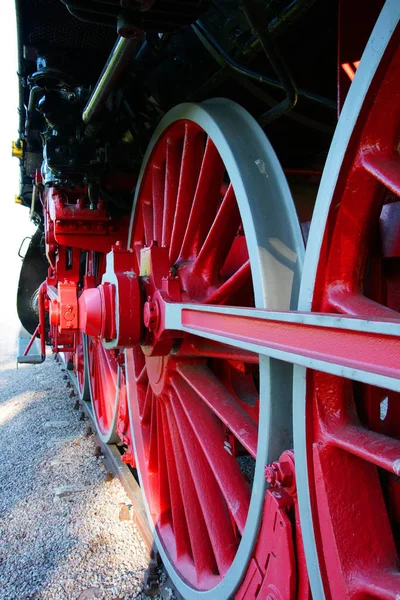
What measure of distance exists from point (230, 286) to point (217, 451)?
0.49 meters

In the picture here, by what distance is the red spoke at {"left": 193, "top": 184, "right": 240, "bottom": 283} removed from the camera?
1.32 metres

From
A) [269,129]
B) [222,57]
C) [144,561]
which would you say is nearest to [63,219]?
[269,129]

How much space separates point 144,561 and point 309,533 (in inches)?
50.7

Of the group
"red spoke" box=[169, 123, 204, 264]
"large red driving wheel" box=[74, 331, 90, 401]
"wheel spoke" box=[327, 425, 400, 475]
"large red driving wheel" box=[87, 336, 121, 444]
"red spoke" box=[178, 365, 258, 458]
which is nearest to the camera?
"wheel spoke" box=[327, 425, 400, 475]

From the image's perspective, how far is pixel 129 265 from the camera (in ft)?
5.67

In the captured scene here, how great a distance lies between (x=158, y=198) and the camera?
1.95 meters

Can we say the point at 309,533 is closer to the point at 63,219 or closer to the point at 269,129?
the point at 269,129

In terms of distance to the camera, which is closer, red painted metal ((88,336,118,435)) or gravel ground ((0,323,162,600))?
gravel ground ((0,323,162,600))

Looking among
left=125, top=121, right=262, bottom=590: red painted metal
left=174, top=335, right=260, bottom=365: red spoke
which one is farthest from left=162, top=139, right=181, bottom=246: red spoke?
left=174, top=335, right=260, bottom=365: red spoke

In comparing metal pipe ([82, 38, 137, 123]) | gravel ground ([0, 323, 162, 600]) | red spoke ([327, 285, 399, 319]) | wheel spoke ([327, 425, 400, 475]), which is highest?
metal pipe ([82, 38, 137, 123])

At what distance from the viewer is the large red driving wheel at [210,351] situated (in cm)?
99

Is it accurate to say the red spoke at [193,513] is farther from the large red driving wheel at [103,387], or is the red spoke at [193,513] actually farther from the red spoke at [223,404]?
the large red driving wheel at [103,387]

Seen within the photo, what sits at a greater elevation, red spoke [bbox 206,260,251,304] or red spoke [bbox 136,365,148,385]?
red spoke [bbox 206,260,251,304]

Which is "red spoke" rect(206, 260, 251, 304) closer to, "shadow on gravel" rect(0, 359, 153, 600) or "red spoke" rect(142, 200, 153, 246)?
"red spoke" rect(142, 200, 153, 246)
